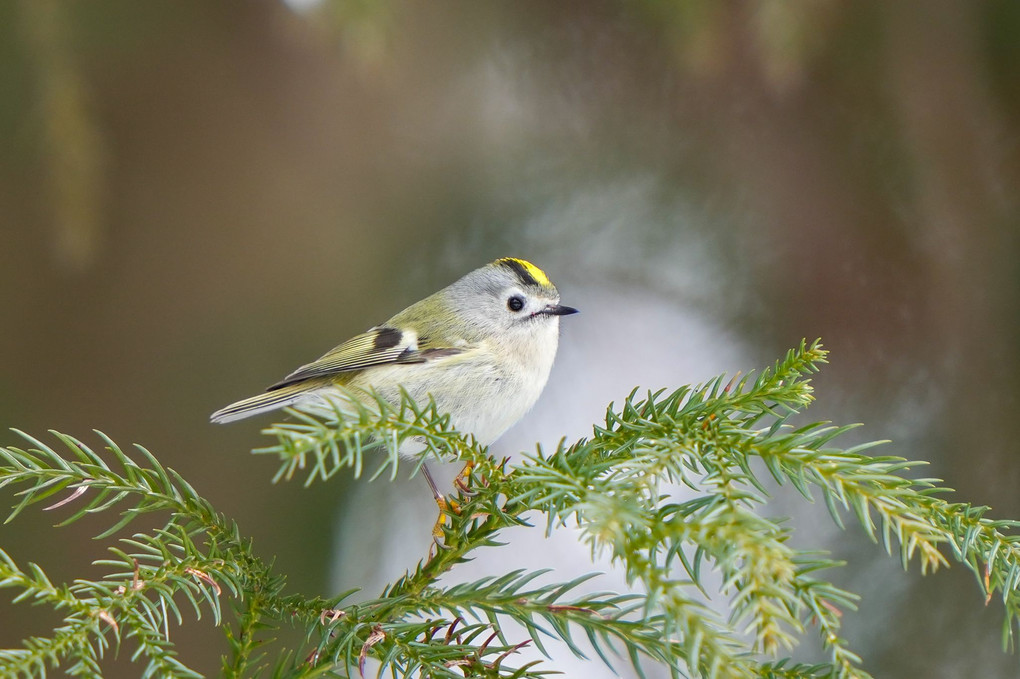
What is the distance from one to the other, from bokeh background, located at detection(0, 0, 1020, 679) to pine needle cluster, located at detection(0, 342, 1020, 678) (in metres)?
0.77

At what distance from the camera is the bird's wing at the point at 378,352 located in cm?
129

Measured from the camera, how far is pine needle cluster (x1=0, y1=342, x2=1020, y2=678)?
0.50m

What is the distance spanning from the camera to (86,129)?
52.8 inches

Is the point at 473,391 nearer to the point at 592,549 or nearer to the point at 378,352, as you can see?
the point at 378,352

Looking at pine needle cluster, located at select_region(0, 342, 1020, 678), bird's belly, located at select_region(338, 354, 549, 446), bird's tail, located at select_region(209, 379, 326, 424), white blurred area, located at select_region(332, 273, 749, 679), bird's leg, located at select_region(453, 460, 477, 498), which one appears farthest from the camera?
white blurred area, located at select_region(332, 273, 749, 679)

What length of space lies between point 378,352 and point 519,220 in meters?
0.45

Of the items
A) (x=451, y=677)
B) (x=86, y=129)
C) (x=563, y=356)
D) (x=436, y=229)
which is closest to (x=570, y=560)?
(x=563, y=356)

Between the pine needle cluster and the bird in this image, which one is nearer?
the pine needle cluster

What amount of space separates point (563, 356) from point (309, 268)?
0.56 meters

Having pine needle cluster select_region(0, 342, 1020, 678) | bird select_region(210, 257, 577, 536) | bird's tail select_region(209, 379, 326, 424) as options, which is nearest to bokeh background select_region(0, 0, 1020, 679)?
bird select_region(210, 257, 577, 536)

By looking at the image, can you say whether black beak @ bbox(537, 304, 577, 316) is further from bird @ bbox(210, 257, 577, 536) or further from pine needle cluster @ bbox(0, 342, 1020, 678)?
pine needle cluster @ bbox(0, 342, 1020, 678)

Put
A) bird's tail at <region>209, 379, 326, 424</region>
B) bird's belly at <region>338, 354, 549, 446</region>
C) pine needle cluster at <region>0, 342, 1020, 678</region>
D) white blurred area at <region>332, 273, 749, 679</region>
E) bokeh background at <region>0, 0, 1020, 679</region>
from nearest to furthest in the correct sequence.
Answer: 1. pine needle cluster at <region>0, 342, 1020, 678</region>
2. bird's tail at <region>209, 379, 326, 424</region>
3. bird's belly at <region>338, 354, 549, 446</region>
4. bokeh background at <region>0, 0, 1020, 679</region>
5. white blurred area at <region>332, 273, 749, 679</region>

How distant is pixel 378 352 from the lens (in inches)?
53.0

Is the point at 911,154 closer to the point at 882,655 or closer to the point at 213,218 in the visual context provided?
the point at 882,655
